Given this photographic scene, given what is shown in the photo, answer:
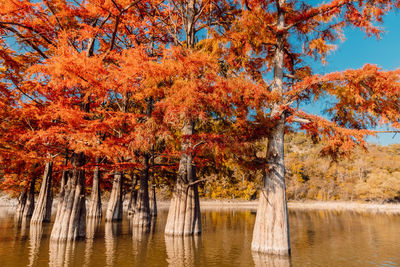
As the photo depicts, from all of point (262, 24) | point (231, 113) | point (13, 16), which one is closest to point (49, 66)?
point (13, 16)

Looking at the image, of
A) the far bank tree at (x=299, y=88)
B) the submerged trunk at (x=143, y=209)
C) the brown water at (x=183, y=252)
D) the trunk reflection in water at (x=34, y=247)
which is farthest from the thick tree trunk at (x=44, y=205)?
the far bank tree at (x=299, y=88)

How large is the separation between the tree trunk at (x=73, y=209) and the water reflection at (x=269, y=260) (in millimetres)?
8128

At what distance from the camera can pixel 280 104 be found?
37.5 ft

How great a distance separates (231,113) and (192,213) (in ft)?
20.3

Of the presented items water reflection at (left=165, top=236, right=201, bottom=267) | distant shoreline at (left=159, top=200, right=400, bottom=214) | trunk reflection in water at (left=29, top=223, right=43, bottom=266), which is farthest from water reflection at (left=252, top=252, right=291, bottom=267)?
distant shoreline at (left=159, top=200, right=400, bottom=214)

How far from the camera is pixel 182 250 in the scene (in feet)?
37.7

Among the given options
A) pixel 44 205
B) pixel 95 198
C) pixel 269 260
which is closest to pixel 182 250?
pixel 269 260

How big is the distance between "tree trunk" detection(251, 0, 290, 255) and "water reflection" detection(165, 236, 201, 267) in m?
2.54

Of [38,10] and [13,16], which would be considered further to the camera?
[38,10]

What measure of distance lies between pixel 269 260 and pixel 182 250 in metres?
3.69

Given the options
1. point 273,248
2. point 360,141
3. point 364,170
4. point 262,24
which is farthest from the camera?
point 364,170

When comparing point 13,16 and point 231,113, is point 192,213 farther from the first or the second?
point 13,16

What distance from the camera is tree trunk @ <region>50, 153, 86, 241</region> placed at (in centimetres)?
1241

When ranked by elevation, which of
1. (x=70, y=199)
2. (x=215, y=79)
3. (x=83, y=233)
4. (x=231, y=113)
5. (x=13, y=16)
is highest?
(x=13, y=16)
